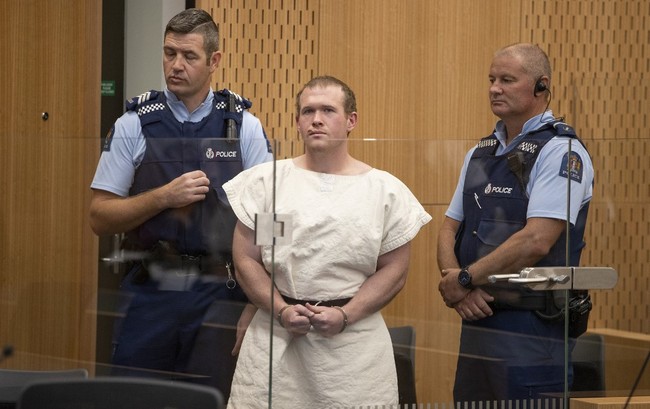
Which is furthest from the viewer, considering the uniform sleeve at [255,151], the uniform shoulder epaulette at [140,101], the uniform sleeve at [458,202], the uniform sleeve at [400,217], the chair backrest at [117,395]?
the uniform shoulder epaulette at [140,101]

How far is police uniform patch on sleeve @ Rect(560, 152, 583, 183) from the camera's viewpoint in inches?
139

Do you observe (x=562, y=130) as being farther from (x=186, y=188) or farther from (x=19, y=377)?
(x=19, y=377)

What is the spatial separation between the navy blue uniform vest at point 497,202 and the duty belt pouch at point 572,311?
0.11m

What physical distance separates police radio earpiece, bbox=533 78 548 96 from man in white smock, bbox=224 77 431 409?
69 centimetres

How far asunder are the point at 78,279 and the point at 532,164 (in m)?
1.38

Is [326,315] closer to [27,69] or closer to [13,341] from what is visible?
[13,341]

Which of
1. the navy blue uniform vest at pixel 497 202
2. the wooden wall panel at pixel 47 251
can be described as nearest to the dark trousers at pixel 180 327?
the wooden wall panel at pixel 47 251

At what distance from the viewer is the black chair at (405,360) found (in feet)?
11.6

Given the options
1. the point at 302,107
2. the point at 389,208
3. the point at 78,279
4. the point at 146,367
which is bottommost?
the point at 146,367

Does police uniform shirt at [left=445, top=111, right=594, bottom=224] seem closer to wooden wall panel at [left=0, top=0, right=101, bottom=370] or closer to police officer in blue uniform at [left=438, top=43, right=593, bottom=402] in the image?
police officer in blue uniform at [left=438, top=43, right=593, bottom=402]

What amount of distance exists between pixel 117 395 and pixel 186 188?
68 centimetres

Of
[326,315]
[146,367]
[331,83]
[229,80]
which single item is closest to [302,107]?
[331,83]

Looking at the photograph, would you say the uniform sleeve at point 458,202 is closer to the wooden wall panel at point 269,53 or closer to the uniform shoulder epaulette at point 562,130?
the uniform shoulder epaulette at point 562,130

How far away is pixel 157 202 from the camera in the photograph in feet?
11.1
